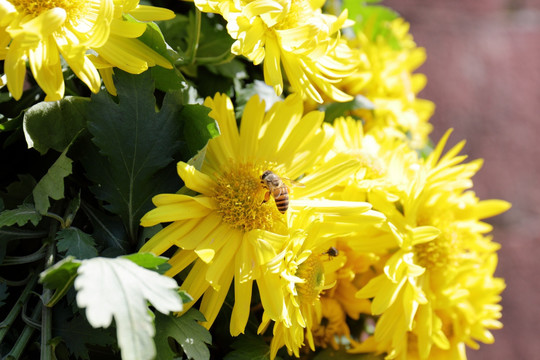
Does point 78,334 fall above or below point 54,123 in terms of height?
below

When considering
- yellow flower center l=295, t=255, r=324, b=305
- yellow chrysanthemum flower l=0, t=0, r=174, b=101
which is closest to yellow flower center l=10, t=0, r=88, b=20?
yellow chrysanthemum flower l=0, t=0, r=174, b=101

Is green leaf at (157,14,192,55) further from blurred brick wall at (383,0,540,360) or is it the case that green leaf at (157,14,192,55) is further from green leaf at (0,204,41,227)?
blurred brick wall at (383,0,540,360)

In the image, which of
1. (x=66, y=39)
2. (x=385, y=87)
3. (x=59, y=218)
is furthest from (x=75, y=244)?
(x=385, y=87)

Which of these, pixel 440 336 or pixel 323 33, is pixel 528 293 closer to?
pixel 440 336

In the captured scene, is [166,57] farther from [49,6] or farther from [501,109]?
[501,109]

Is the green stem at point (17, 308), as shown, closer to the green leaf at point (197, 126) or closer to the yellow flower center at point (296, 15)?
the green leaf at point (197, 126)
